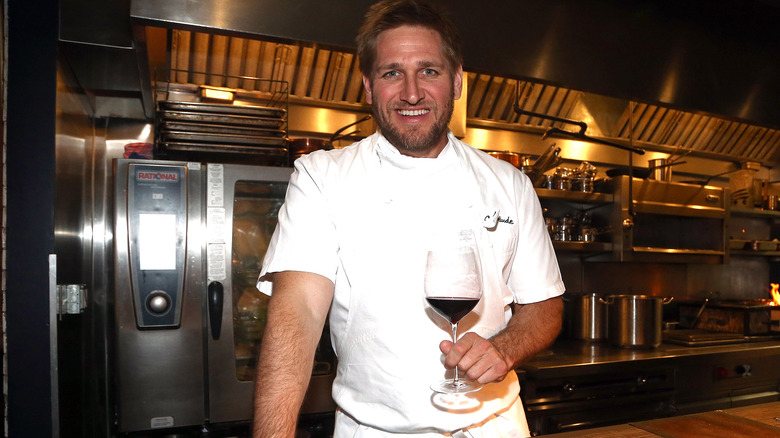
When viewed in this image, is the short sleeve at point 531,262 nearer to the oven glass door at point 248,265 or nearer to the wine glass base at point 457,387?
the wine glass base at point 457,387

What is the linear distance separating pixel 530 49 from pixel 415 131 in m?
1.27

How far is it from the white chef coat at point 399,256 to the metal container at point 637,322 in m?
2.17

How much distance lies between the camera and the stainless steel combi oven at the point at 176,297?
2.31 meters

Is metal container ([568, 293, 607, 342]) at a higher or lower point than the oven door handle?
lower

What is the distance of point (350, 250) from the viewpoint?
145 centimetres

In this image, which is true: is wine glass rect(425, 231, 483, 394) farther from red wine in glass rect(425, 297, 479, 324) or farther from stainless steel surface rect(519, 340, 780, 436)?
stainless steel surface rect(519, 340, 780, 436)

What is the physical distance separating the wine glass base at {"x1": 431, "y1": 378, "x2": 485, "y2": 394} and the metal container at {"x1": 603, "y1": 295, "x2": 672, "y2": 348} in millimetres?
2724

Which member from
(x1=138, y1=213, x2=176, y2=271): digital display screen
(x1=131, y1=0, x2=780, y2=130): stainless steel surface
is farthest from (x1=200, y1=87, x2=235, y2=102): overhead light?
(x1=131, y1=0, x2=780, y2=130): stainless steel surface

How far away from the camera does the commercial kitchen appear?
2.01 meters

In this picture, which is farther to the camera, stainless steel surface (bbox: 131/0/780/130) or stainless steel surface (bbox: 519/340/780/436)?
stainless steel surface (bbox: 519/340/780/436)

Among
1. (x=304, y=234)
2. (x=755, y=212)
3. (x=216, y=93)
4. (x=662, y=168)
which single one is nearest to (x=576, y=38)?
(x=216, y=93)

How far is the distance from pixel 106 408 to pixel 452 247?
2572mm

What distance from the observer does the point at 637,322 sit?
11.5ft

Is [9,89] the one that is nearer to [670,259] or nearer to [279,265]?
[279,265]
